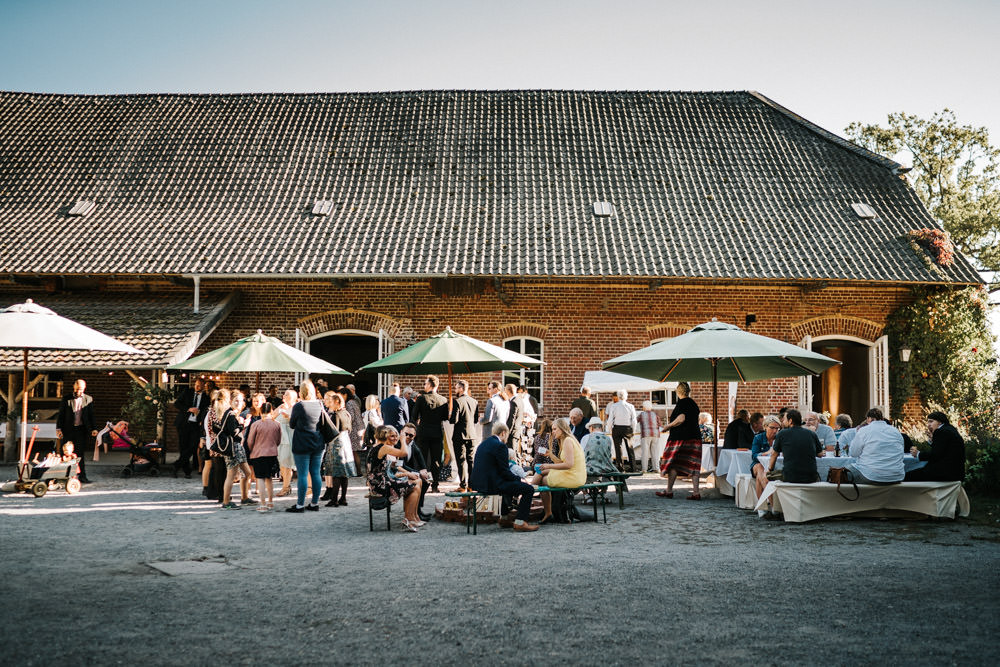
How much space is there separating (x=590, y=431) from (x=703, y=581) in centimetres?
513

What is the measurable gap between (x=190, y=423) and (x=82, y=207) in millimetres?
7838

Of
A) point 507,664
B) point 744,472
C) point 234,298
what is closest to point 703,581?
point 507,664

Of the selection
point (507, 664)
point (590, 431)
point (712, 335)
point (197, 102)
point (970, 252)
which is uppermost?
point (197, 102)

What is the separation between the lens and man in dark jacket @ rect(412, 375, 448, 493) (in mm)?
12055

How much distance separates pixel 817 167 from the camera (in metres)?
20.1

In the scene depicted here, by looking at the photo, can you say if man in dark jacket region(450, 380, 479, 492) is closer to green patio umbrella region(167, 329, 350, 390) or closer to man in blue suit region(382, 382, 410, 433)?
man in blue suit region(382, 382, 410, 433)

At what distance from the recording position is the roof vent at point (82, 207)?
61.5ft

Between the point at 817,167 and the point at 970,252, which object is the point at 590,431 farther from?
the point at 970,252

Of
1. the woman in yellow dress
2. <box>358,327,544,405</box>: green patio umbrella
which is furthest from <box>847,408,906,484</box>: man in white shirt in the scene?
<box>358,327,544,405</box>: green patio umbrella

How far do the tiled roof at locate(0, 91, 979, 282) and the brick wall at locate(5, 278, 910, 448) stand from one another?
0.86 metres

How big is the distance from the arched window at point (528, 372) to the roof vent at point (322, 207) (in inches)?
201

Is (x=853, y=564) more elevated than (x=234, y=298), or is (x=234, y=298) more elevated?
(x=234, y=298)

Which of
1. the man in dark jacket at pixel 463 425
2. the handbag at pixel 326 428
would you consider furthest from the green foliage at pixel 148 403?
the man in dark jacket at pixel 463 425

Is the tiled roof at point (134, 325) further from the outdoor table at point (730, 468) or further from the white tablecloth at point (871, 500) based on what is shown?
the white tablecloth at point (871, 500)
